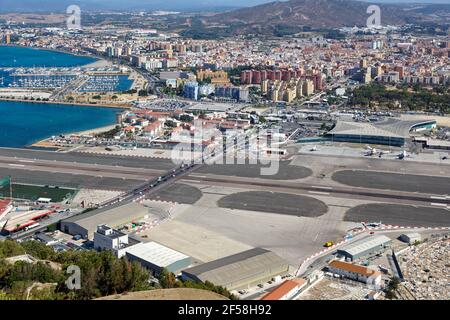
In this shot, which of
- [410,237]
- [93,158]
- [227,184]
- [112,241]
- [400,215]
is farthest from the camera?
[93,158]

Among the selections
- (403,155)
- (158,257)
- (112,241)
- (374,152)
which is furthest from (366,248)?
(374,152)

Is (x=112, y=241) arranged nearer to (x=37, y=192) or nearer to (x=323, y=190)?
(x=37, y=192)

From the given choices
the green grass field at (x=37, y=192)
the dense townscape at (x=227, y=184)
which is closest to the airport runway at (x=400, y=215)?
the dense townscape at (x=227, y=184)

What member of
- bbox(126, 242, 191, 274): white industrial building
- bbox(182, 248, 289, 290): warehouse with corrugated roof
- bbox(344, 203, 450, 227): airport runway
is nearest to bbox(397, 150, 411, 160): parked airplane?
bbox(344, 203, 450, 227): airport runway

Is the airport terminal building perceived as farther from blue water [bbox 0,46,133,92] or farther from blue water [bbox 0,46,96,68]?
blue water [bbox 0,46,96,68]
